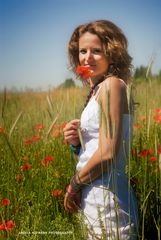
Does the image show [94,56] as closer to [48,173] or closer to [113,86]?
[113,86]

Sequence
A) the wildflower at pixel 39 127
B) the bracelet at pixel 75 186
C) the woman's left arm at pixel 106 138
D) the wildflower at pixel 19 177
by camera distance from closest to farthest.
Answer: the woman's left arm at pixel 106 138, the bracelet at pixel 75 186, the wildflower at pixel 19 177, the wildflower at pixel 39 127

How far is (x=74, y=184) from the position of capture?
141cm

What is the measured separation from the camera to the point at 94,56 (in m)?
1.47

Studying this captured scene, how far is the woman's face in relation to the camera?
1.47 m

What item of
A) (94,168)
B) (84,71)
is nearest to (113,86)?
(84,71)

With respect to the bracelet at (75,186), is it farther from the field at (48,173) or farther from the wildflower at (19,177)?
the wildflower at (19,177)

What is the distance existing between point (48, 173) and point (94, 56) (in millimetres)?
545

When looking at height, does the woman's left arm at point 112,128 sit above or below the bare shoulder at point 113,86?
below

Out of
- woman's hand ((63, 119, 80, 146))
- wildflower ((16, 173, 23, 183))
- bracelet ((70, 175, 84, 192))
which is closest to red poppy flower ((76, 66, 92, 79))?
woman's hand ((63, 119, 80, 146))

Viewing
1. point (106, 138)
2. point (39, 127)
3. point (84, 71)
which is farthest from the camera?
point (39, 127)

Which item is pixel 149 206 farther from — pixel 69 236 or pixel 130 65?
pixel 130 65

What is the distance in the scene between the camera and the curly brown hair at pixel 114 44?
1.48 m

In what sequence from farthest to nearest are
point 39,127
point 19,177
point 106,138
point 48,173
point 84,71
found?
1. point 39,127
2. point 48,173
3. point 19,177
4. point 84,71
5. point 106,138

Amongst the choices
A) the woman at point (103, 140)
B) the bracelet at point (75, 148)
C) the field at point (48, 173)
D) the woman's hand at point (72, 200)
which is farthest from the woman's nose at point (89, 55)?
the woman's hand at point (72, 200)
